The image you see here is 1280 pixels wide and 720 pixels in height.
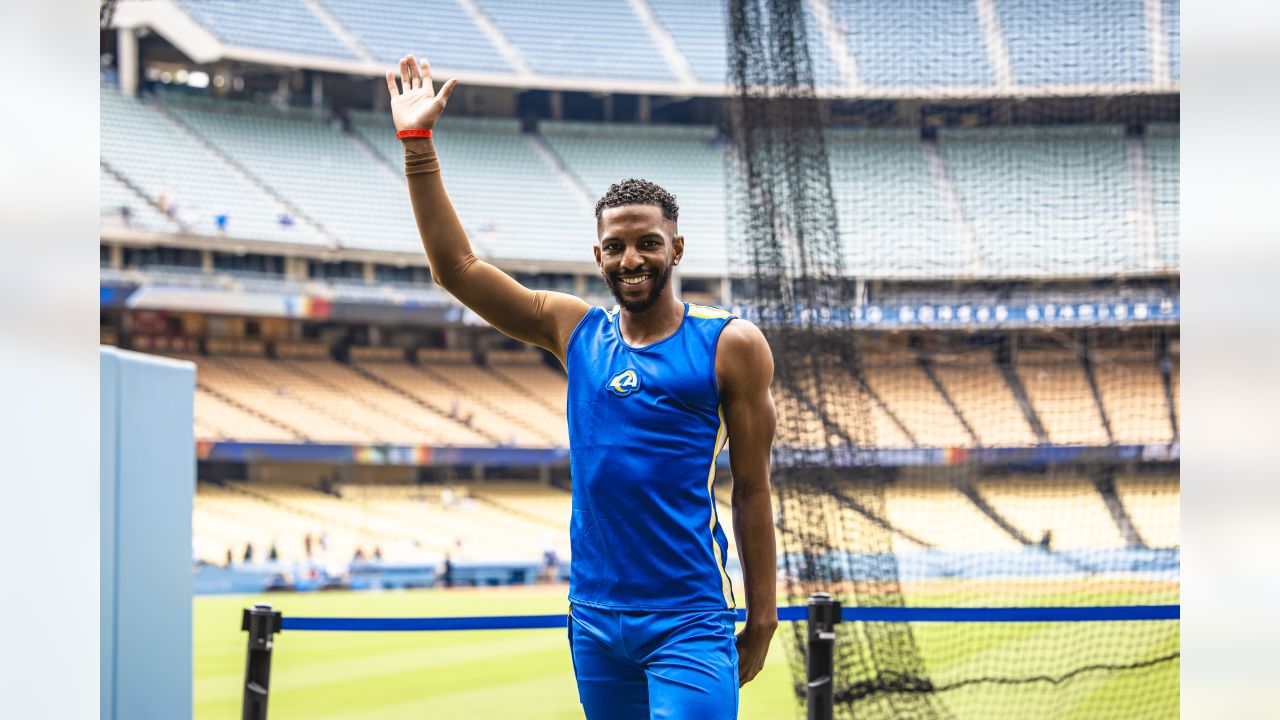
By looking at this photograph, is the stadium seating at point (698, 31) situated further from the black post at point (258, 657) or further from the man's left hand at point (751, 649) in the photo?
the man's left hand at point (751, 649)

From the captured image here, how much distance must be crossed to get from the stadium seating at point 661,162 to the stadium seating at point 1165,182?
9548mm

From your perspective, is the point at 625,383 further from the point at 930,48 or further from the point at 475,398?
the point at 475,398

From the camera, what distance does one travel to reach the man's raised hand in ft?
7.71

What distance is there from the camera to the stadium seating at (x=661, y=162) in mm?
25734

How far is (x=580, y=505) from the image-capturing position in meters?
2.38

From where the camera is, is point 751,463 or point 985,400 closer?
point 751,463

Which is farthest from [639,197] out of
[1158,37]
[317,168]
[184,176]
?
[317,168]

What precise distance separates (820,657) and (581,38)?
24195mm

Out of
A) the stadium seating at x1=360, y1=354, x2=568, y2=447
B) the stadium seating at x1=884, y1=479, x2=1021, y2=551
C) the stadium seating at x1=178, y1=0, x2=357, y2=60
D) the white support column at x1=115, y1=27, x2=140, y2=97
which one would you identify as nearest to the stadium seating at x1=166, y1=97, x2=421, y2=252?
the white support column at x1=115, y1=27, x2=140, y2=97

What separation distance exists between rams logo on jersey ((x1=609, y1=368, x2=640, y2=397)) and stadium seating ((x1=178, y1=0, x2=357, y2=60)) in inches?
947

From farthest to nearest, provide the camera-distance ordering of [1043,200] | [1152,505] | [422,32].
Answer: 1. [422,32]
2. [1043,200]
3. [1152,505]

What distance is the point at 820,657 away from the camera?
4125 mm

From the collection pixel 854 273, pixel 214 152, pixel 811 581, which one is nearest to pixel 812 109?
pixel 811 581
